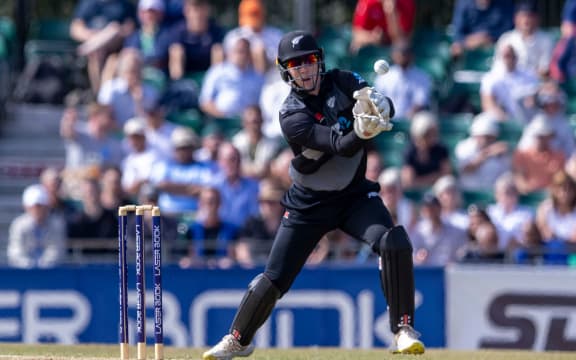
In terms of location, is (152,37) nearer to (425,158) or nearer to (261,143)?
(261,143)

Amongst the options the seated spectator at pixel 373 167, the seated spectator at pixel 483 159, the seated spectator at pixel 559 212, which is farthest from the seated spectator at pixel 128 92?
the seated spectator at pixel 559 212

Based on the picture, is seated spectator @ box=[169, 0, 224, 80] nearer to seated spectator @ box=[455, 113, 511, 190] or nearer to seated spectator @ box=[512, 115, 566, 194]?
seated spectator @ box=[455, 113, 511, 190]

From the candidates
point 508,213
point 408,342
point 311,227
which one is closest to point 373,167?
point 508,213

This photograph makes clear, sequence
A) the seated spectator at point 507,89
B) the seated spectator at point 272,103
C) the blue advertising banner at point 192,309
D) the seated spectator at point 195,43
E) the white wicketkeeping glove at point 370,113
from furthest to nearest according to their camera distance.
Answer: the seated spectator at point 195,43, the seated spectator at point 507,89, the seated spectator at point 272,103, the blue advertising banner at point 192,309, the white wicketkeeping glove at point 370,113

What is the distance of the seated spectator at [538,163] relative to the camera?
14852mm

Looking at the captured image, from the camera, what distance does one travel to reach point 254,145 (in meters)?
15.1

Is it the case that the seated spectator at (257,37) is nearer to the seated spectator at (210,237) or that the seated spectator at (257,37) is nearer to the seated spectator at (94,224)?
the seated spectator at (210,237)

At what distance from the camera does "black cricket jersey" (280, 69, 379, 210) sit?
28.8 ft

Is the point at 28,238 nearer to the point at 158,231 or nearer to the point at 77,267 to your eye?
the point at 77,267

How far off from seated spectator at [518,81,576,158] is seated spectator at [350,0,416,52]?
216cm

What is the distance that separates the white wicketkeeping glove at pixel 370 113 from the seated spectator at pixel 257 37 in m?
8.09

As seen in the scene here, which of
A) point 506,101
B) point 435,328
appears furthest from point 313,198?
point 506,101

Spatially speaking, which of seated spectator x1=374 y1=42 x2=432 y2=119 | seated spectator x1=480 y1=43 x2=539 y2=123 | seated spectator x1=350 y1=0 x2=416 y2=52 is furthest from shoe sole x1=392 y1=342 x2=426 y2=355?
seated spectator x1=350 y1=0 x2=416 y2=52

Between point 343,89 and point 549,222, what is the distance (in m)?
5.60
